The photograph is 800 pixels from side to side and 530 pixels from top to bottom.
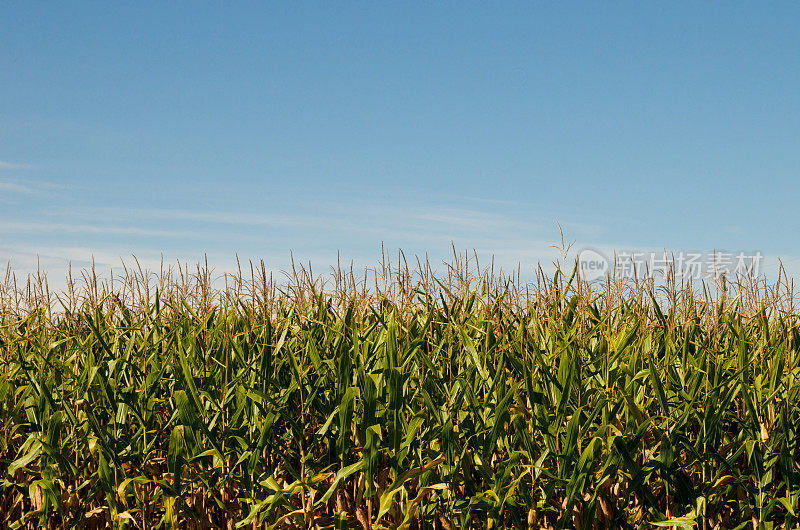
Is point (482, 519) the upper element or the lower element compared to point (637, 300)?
lower

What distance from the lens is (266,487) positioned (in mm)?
3439

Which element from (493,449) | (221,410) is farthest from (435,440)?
(221,410)

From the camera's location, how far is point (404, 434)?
352 cm

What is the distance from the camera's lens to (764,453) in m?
3.58

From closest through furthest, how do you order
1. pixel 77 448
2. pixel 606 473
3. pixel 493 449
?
pixel 606 473 → pixel 493 449 → pixel 77 448

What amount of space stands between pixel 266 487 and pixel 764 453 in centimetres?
267

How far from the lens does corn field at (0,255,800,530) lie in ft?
11.1

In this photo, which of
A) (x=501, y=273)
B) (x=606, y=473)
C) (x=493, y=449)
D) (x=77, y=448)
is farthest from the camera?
(x=501, y=273)

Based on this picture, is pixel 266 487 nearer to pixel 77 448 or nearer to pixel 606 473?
pixel 77 448

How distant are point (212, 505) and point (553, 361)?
2.09 meters

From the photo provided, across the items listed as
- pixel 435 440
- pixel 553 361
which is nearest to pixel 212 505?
pixel 435 440

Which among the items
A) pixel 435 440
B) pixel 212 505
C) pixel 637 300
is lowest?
pixel 212 505

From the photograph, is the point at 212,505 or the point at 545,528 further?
the point at 212,505

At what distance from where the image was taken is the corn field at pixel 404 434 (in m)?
3.39
